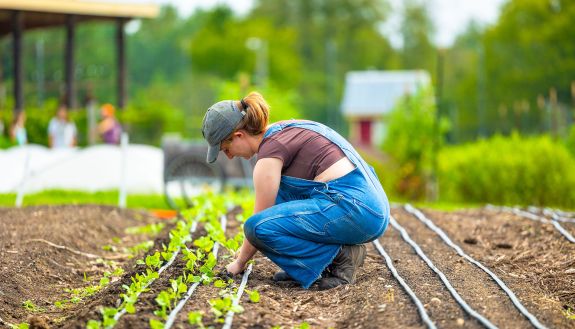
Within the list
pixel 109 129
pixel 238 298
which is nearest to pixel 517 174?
pixel 109 129

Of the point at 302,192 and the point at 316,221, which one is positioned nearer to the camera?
the point at 316,221

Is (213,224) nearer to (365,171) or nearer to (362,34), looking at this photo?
(365,171)

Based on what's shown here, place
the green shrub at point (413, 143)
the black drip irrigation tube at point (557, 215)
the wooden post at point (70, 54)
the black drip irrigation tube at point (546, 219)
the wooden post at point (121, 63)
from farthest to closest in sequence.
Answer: the wooden post at point (121, 63) < the wooden post at point (70, 54) < the green shrub at point (413, 143) < the black drip irrigation tube at point (557, 215) < the black drip irrigation tube at point (546, 219)

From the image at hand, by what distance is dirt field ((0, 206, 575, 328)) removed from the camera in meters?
4.75

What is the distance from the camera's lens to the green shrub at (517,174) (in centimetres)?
1395

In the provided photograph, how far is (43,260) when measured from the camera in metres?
7.02

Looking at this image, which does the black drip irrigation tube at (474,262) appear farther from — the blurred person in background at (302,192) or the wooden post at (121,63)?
Answer: the wooden post at (121,63)

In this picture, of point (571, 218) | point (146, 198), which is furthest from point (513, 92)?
point (571, 218)

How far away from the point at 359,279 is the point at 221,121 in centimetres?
135

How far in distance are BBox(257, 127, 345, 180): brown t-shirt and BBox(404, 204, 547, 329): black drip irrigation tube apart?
1.22 metres

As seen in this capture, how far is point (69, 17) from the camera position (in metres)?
18.5

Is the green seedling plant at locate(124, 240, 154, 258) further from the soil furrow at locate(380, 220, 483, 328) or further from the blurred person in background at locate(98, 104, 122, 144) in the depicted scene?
the blurred person in background at locate(98, 104, 122, 144)

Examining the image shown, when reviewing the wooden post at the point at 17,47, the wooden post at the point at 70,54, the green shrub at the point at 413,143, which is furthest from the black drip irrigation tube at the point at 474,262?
the wooden post at the point at 70,54

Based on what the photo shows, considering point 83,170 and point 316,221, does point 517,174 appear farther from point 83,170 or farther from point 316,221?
point 316,221
